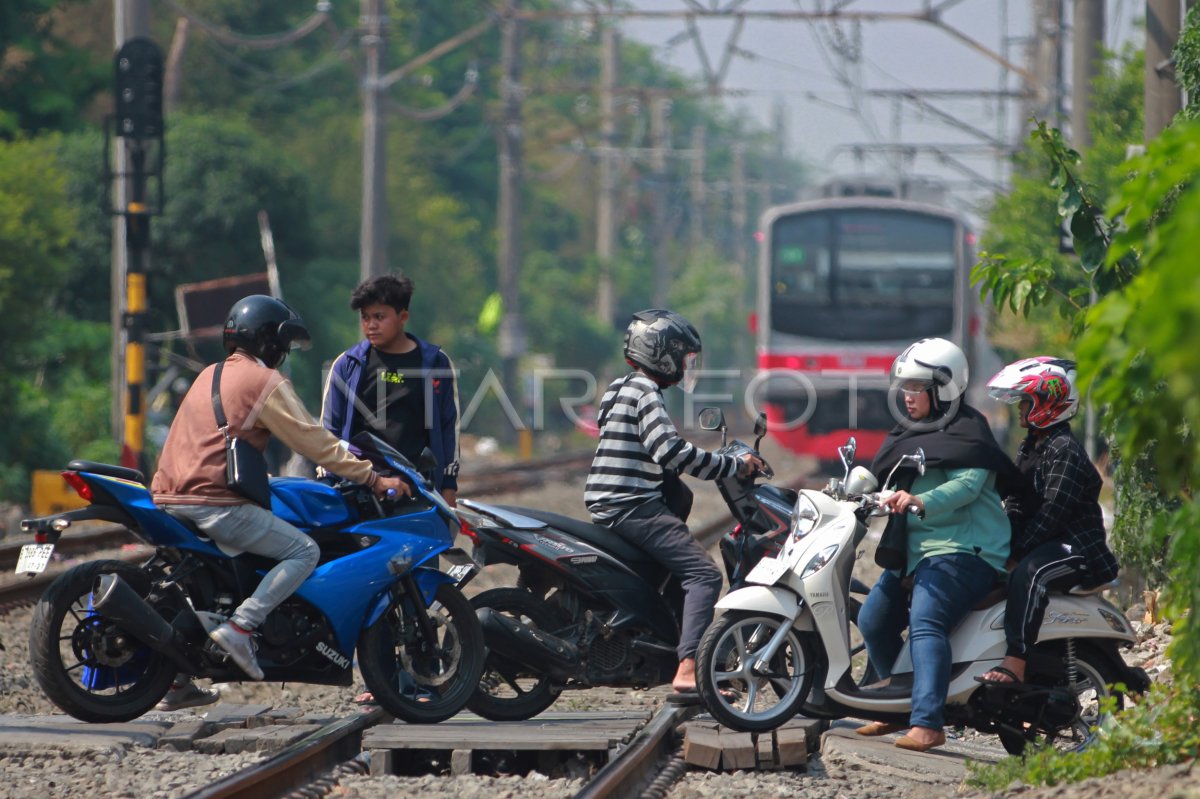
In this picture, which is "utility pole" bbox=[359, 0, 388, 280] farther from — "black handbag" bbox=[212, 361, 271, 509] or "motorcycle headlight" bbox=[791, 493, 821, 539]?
"motorcycle headlight" bbox=[791, 493, 821, 539]

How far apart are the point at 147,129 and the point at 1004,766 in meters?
13.8

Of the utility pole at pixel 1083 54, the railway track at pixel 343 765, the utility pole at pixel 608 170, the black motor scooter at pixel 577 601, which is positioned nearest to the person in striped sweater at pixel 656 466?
the black motor scooter at pixel 577 601

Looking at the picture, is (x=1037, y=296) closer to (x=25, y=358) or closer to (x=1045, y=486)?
(x=1045, y=486)

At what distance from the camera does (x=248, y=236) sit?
3166cm

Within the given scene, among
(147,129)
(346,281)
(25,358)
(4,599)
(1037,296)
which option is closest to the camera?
(1037,296)

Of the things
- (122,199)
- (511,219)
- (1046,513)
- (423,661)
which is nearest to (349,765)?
(423,661)

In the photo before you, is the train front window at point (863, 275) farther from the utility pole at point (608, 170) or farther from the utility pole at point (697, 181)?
the utility pole at point (697, 181)

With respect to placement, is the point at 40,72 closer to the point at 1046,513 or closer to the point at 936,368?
the point at 936,368

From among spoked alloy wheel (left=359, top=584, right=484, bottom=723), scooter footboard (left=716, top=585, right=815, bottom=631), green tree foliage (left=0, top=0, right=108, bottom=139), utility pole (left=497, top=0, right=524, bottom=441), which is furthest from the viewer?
utility pole (left=497, top=0, right=524, bottom=441)

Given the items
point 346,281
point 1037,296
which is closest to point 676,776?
point 1037,296

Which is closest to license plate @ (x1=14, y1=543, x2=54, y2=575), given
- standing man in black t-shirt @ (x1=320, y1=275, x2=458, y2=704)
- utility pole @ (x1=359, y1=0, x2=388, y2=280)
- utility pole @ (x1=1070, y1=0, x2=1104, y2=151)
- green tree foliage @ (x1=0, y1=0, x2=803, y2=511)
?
standing man in black t-shirt @ (x1=320, y1=275, x2=458, y2=704)

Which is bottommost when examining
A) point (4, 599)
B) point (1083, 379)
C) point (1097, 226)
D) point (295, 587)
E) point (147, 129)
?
point (4, 599)

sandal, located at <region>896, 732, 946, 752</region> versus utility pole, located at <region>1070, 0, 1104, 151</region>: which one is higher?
utility pole, located at <region>1070, 0, 1104, 151</region>

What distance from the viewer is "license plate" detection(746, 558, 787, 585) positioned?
6.71 meters
